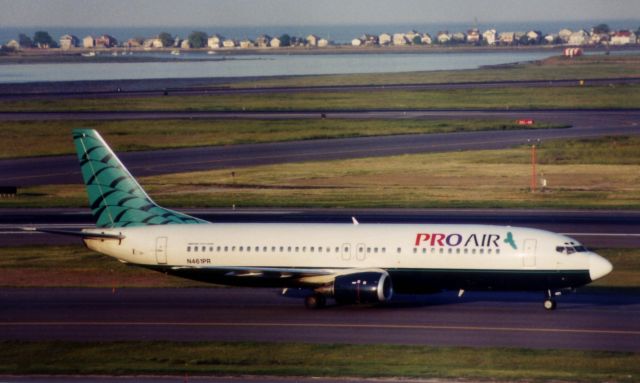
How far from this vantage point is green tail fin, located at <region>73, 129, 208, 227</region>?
164 feet

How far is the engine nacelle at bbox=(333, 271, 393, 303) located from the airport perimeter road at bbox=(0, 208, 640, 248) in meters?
21.2

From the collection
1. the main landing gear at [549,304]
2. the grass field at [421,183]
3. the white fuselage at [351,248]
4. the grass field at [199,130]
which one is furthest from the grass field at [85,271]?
the grass field at [199,130]

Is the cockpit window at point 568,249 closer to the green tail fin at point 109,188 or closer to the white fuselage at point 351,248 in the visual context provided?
the white fuselage at point 351,248

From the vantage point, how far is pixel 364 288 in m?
45.0

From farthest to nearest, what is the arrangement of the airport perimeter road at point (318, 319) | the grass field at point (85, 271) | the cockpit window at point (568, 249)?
1. the grass field at point (85, 271)
2. the cockpit window at point (568, 249)
3. the airport perimeter road at point (318, 319)

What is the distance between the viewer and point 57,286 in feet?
173

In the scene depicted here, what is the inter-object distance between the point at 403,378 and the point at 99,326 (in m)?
15.0

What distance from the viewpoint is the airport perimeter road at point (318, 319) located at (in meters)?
40.6

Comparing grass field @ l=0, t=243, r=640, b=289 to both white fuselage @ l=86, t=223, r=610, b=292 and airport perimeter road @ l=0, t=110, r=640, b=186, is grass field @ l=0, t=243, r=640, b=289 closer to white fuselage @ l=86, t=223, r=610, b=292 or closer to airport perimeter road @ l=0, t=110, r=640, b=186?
white fuselage @ l=86, t=223, r=610, b=292

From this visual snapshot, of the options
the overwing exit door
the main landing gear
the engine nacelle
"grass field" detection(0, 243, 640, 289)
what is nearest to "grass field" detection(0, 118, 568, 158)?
"grass field" detection(0, 243, 640, 289)

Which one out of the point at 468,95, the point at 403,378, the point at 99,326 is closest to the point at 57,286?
the point at 99,326

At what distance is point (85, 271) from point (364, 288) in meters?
18.6

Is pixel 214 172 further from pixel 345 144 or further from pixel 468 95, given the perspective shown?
pixel 468 95

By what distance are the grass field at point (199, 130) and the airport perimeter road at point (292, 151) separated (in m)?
3.55
